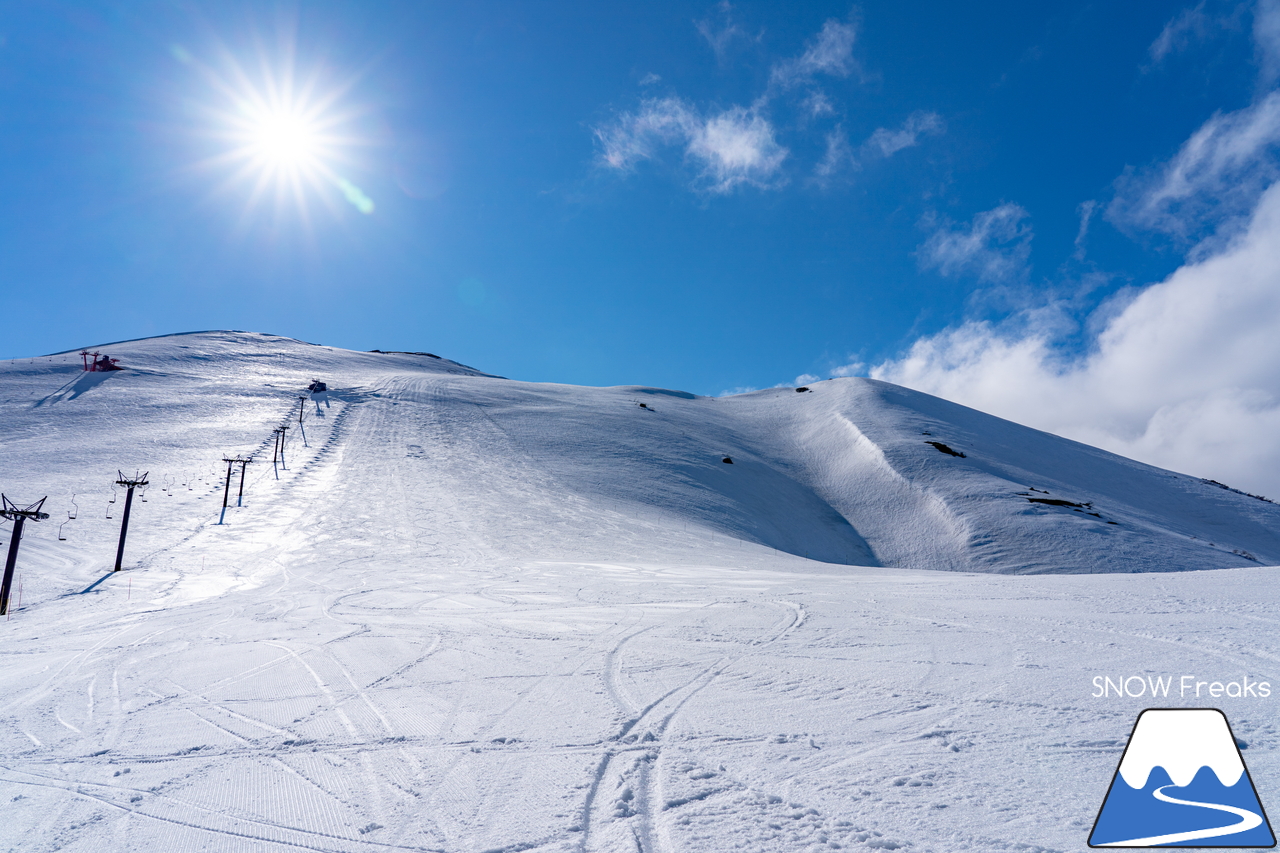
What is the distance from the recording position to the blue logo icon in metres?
2.98

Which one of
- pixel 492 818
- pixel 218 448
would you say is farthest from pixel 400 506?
pixel 492 818

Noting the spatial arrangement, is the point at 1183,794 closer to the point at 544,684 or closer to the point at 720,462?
the point at 544,684

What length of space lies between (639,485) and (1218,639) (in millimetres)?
23533

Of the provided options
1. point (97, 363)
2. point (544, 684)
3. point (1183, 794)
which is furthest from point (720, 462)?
point (97, 363)

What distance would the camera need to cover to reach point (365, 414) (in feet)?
126

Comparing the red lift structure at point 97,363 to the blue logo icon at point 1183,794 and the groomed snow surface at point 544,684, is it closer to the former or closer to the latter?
the groomed snow surface at point 544,684

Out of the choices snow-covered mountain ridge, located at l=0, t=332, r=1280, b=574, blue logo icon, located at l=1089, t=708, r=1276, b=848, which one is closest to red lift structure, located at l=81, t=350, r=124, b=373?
snow-covered mountain ridge, located at l=0, t=332, r=1280, b=574

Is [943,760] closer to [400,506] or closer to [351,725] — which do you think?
[351,725]

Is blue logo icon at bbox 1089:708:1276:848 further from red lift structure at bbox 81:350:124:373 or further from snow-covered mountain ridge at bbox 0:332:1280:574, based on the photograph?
red lift structure at bbox 81:350:124:373

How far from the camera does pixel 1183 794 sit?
10.7 ft

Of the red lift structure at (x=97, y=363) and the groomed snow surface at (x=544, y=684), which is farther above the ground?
the red lift structure at (x=97, y=363)

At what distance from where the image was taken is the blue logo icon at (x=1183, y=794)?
2980 mm

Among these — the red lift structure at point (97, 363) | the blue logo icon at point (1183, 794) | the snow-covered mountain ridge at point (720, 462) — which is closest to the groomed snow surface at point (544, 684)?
the blue logo icon at point (1183, 794)

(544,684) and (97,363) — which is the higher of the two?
(97,363)
